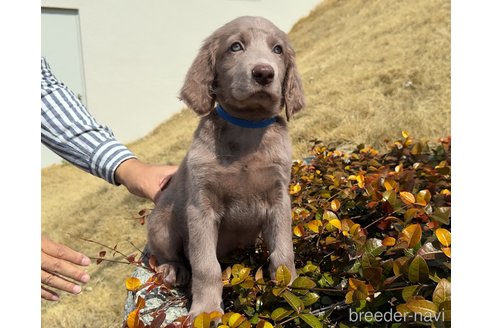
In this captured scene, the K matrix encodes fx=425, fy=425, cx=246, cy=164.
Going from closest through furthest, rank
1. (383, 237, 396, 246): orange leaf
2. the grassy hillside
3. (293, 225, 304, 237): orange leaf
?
(383, 237, 396, 246): orange leaf
(293, 225, 304, 237): orange leaf
the grassy hillside

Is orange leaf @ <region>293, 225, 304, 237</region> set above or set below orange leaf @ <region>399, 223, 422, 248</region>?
below

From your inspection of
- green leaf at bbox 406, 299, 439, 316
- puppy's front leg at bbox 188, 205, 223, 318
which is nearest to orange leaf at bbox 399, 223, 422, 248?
green leaf at bbox 406, 299, 439, 316

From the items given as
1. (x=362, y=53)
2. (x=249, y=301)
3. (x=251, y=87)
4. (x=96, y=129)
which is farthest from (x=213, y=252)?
(x=362, y=53)

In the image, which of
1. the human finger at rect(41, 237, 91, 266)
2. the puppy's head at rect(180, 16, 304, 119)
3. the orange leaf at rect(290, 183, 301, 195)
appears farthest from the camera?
the orange leaf at rect(290, 183, 301, 195)

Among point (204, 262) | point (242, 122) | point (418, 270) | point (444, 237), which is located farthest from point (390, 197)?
point (204, 262)

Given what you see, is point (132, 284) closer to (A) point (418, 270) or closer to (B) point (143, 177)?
(B) point (143, 177)

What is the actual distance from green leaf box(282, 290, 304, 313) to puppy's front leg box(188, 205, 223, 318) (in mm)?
366

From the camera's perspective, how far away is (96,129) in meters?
2.54

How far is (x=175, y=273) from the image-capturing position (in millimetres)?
1916

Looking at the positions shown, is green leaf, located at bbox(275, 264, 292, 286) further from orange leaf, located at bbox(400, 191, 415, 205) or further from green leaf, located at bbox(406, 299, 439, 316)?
orange leaf, located at bbox(400, 191, 415, 205)

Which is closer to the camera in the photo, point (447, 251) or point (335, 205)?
point (447, 251)

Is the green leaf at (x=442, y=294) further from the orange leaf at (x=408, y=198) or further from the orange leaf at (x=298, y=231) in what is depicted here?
the orange leaf at (x=298, y=231)

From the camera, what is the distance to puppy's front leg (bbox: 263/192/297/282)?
1.66 meters

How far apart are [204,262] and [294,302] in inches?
17.8
